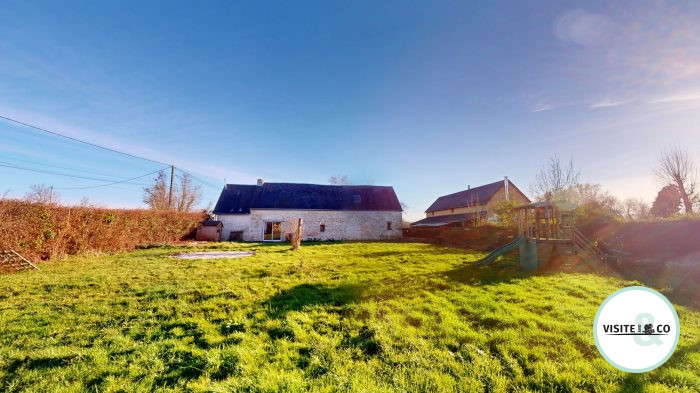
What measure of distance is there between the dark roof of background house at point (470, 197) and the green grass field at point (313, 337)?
22.2m

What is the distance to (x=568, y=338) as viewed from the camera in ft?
11.6

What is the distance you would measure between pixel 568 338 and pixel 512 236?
1245 cm

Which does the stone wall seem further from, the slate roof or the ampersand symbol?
the ampersand symbol

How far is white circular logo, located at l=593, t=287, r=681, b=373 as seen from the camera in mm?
3027

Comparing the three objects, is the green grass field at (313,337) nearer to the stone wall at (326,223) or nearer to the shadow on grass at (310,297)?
the shadow on grass at (310,297)

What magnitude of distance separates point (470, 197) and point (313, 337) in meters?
29.9

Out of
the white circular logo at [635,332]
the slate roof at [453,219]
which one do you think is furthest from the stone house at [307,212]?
the white circular logo at [635,332]

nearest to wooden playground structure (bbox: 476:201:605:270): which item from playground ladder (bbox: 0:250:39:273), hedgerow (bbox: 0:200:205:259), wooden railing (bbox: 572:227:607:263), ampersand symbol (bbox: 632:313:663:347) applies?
wooden railing (bbox: 572:227:607:263)

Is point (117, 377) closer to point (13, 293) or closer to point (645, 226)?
point (13, 293)

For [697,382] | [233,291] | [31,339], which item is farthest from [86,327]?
[697,382]

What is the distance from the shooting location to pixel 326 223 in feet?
77.4

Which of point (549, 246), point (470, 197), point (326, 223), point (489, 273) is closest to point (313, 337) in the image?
point (489, 273)

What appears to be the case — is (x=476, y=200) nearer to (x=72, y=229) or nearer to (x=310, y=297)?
(x=310, y=297)

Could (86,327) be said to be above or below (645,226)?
below
